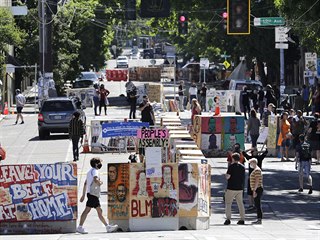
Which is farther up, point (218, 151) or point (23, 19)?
point (23, 19)

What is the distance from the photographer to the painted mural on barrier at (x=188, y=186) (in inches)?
807

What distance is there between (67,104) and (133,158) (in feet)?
62.2

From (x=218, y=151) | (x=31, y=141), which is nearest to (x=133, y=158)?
(x=218, y=151)

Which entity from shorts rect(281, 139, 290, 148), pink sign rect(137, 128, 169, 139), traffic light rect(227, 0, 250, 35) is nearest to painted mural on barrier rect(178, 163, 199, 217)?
pink sign rect(137, 128, 169, 139)

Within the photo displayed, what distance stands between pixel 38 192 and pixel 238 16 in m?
17.5

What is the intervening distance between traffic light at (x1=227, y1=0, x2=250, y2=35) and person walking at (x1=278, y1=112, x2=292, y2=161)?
3.67 m

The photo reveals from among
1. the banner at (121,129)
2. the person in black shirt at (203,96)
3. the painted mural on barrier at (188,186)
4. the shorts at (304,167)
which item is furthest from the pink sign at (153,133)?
the person in black shirt at (203,96)

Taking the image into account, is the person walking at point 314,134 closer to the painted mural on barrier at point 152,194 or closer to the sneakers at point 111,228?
the painted mural on barrier at point 152,194

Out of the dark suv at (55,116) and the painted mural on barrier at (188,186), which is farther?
the dark suv at (55,116)

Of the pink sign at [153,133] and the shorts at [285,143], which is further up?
the pink sign at [153,133]

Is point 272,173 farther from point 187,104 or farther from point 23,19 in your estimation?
point 23,19

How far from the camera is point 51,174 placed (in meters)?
20.4

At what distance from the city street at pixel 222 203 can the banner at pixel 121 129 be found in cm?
79

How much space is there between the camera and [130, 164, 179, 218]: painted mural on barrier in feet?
66.8
